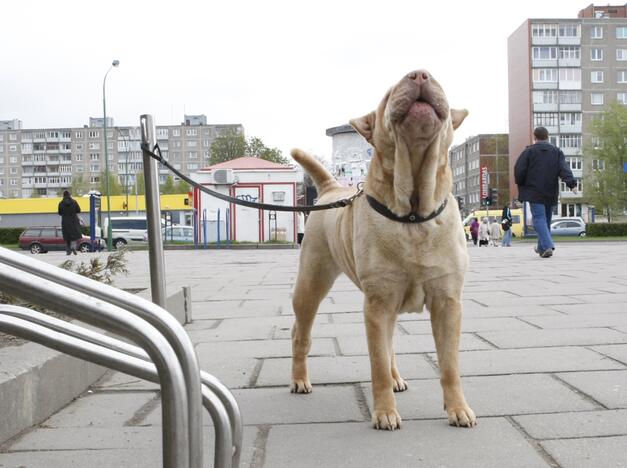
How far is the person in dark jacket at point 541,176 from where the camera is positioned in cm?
1117

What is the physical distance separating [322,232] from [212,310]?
→ 3356 mm

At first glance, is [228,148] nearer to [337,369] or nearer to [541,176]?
[541,176]

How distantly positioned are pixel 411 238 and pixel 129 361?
1515 mm

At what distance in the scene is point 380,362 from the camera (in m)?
2.76

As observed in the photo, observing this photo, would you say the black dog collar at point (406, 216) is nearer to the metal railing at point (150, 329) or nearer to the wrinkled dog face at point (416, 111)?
the wrinkled dog face at point (416, 111)

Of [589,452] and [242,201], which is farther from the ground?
[242,201]

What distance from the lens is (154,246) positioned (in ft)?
12.7

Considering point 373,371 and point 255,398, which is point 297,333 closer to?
point 255,398

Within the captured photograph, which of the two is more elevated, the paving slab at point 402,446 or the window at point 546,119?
the window at point 546,119

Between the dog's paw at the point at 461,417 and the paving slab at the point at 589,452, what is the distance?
32 cm

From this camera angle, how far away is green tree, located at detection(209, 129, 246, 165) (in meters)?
66.8

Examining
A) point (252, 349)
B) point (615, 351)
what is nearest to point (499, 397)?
point (615, 351)

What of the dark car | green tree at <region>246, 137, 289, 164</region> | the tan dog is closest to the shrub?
green tree at <region>246, 137, 289, 164</region>

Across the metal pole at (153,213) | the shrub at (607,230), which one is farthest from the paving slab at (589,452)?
the shrub at (607,230)
